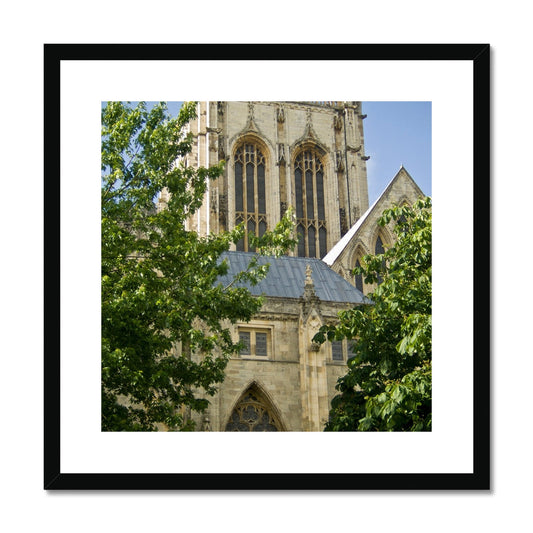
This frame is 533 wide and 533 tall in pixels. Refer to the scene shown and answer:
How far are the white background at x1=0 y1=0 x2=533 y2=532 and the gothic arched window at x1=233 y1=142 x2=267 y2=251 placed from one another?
3004cm

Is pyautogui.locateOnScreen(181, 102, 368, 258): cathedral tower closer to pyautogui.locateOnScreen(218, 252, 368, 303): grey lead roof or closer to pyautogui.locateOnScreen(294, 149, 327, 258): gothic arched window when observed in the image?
pyautogui.locateOnScreen(294, 149, 327, 258): gothic arched window

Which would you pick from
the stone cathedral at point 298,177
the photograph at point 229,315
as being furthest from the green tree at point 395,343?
the stone cathedral at point 298,177

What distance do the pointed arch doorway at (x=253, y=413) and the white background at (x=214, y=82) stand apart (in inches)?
336

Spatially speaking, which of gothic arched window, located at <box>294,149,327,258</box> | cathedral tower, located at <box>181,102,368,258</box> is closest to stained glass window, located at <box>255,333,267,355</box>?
cathedral tower, located at <box>181,102,368,258</box>

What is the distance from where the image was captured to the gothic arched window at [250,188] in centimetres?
4159

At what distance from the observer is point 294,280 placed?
2291cm

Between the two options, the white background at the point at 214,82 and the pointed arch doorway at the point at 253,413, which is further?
the pointed arch doorway at the point at 253,413

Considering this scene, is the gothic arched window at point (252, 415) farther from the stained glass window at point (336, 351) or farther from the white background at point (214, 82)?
the white background at point (214, 82)

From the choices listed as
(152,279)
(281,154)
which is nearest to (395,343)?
(152,279)

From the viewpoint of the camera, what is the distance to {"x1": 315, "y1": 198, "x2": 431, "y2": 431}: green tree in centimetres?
1071
